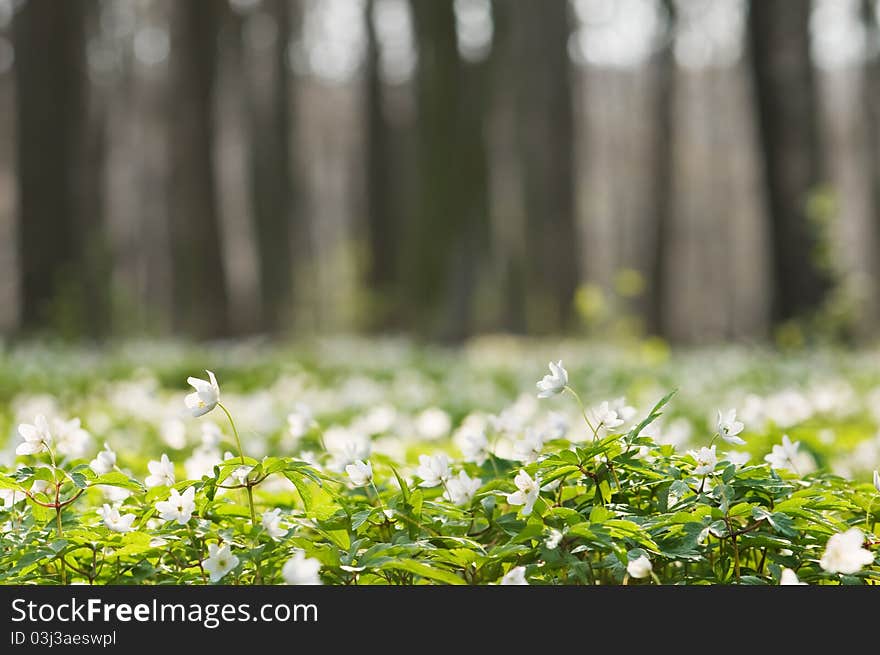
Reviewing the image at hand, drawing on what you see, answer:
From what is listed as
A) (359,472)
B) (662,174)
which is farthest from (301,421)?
(662,174)

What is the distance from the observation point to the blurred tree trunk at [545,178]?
47.3ft

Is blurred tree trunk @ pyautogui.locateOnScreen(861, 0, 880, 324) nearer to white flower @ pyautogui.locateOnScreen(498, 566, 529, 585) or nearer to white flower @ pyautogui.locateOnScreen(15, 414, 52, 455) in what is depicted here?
white flower @ pyautogui.locateOnScreen(498, 566, 529, 585)

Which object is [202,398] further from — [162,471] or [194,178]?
[194,178]

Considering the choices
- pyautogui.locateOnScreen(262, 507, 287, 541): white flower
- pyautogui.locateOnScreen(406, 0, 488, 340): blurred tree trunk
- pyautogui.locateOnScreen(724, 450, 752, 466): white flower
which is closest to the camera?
pyautogui.locateOnScreen(262, 507, 287, 541): white flower

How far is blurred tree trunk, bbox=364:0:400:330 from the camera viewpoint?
1730 centimetres

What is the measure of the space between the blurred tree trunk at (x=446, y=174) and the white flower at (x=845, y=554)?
888cm

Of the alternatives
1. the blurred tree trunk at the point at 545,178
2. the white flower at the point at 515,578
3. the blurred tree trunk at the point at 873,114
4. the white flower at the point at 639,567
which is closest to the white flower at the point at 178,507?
the white flower at the point at 515,578

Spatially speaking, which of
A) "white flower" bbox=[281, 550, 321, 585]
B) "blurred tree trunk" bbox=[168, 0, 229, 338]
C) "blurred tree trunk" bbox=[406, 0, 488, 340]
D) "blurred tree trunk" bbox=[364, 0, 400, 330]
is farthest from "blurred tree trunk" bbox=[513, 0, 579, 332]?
"white flower" bbox=[281, 550, 321, 585]

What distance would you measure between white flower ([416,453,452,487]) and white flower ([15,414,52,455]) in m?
0.83

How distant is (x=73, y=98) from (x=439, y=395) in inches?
326

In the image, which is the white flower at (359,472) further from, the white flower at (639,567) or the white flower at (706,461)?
the white flower at (706,461)

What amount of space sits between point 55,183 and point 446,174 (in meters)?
4.84

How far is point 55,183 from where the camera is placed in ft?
37.4
